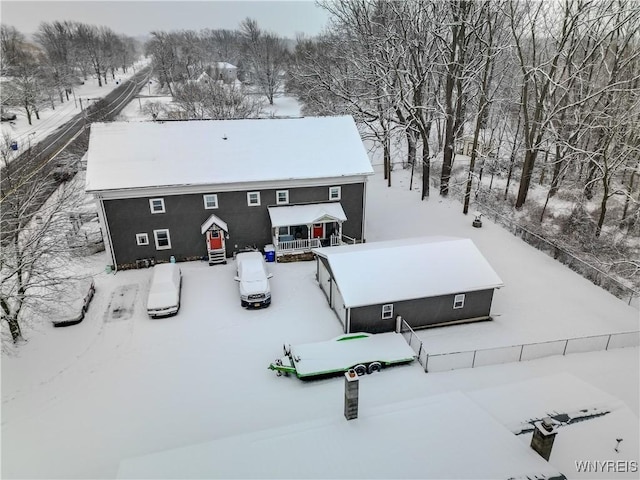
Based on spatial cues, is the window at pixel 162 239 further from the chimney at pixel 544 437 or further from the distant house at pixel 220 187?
the chimney at pixel 544 437

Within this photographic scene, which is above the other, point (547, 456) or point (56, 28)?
point (56, 28)

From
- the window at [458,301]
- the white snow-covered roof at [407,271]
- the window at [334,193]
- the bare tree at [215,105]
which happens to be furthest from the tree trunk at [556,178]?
the bare tree at [215,105]

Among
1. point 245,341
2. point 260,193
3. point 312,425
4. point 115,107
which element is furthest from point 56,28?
point 312,425

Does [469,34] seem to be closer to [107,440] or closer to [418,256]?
[418,256]

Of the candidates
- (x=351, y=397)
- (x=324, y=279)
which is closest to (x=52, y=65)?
(x=324, y=279)

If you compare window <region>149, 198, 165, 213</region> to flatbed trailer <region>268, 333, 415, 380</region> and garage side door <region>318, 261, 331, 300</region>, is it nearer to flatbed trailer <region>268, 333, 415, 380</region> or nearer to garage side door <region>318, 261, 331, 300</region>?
garage side door <region>318, 261, 331, 300</region>
